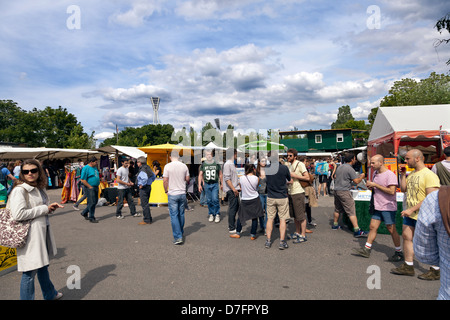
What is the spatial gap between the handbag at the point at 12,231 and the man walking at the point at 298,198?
4.56m

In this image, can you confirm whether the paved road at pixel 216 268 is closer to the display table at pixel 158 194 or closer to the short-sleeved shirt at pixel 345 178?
the short-sleeved shirt at pixel 345 178

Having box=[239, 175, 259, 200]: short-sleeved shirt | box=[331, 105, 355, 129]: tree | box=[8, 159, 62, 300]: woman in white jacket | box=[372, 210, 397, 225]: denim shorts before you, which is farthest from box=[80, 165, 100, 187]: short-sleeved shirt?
box=[331, 105, 355, 129]: tree

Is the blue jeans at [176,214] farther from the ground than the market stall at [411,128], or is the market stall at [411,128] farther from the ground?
the market stall at [411,128]

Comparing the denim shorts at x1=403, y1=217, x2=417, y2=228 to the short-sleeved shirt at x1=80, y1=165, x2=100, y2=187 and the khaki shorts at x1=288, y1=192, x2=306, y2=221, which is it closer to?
the khaki shorts at x1=288, y1=192, x2=306, y2=221

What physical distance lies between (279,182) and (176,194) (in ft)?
7.05

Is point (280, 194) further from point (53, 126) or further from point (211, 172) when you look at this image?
point (53, 126)

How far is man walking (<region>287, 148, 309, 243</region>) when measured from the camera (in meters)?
5.93

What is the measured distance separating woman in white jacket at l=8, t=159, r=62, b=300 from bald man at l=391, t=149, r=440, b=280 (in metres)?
4.49

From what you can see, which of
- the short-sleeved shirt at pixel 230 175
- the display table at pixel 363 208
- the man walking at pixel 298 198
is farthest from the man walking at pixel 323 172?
the man walking at pixel 298 198

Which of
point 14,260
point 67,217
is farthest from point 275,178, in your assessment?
point 67,217

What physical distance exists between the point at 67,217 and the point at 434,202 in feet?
32.1

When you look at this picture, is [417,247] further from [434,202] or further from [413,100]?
[413,100]

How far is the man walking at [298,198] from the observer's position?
19.5 ft

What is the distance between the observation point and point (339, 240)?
20.0ft
